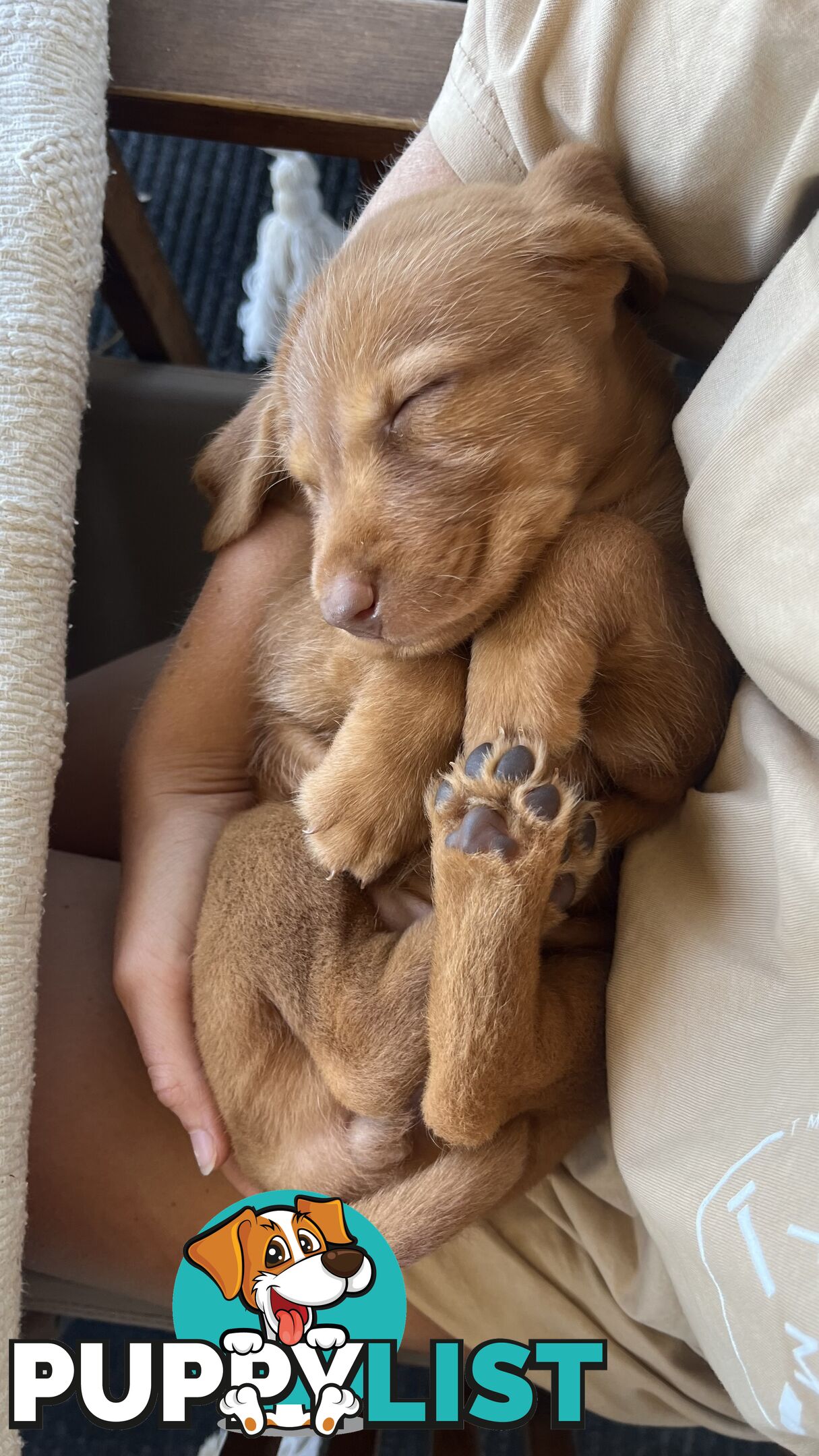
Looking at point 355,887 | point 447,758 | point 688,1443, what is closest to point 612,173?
point 447,758

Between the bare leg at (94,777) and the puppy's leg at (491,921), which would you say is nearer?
the puppy's leg at (491,921)

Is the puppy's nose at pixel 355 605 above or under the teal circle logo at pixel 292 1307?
above

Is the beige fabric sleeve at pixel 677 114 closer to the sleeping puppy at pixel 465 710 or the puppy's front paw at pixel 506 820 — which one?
the sleeping puppy at pixel 465 710

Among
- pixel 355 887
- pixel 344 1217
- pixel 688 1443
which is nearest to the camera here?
pixel 344 1217

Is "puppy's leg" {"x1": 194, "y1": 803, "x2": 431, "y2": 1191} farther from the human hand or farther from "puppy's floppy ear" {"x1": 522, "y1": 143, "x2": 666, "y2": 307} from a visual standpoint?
"puppy's floppy ear" {"x1": 522, "y1": 143, "x2": 666, "y2": 307}

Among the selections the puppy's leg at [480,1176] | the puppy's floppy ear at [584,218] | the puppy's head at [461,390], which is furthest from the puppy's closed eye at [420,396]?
the puppy's leg at [480,1176]

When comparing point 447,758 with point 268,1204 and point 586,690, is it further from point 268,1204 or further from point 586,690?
point 268,1204

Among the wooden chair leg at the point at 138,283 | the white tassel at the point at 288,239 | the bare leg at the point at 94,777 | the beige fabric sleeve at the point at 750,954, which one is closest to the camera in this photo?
the beige fabric sleeve at the point at 750,954
